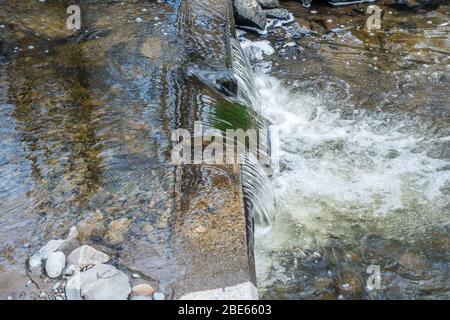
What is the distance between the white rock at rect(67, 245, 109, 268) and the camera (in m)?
3.40

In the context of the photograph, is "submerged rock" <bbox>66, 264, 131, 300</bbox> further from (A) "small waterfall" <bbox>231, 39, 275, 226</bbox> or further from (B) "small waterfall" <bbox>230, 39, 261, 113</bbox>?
(B) "small waterfall" <bbox>230, 39, 261, 113</bbox>

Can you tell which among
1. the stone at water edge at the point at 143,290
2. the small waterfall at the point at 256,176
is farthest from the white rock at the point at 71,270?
the small waterfall at the point at 256,176

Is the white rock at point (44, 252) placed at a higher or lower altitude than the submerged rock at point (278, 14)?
lower

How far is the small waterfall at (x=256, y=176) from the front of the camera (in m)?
4.19

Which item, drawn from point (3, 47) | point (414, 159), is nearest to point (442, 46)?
point (414, 159)

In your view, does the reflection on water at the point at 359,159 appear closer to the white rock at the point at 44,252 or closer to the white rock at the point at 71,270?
the white rock at the point at 71,270

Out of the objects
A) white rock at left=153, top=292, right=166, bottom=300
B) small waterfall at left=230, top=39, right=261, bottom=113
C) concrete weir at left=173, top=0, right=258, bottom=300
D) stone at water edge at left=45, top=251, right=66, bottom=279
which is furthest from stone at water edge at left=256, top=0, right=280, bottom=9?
white rock at left=153, top=292, right=166, bottom=300

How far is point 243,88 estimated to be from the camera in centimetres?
603

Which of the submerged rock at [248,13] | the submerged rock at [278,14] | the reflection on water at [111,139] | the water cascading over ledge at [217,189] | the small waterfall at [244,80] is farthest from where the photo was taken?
the submerged rock at [278,14]

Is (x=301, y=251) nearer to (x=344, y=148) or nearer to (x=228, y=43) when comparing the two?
(x=344, y=148)

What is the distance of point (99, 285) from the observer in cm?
322

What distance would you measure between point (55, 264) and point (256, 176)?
1949mm

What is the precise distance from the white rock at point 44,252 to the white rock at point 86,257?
0.53 feet

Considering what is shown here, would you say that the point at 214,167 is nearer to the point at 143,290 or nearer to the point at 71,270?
the point at 143,290
